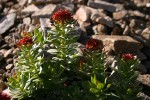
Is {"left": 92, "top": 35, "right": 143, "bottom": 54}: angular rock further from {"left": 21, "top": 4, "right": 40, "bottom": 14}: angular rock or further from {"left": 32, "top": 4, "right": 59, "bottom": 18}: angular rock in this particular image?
{"left": 21, "top": 4, "right": 40, "bottom": 14}: angular rock

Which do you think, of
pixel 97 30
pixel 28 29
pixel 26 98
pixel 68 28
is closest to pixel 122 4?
pixel 97 30

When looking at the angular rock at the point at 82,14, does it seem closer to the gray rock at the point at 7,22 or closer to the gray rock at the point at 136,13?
the gray rock at the point at 136,13

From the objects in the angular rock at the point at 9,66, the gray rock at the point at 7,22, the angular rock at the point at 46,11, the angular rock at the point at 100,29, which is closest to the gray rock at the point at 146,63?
the angular rock at the point at 100,29

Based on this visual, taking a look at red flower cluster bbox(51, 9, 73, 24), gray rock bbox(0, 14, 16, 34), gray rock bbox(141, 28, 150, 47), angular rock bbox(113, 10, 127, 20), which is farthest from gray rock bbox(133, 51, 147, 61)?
gray rock bbox(0, 14, 16, 34)

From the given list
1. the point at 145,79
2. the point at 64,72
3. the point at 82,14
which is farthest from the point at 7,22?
the point at 145,79

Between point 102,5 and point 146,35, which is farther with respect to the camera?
point 102,5

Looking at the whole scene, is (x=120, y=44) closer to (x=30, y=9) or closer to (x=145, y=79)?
(x=145, y=79)
